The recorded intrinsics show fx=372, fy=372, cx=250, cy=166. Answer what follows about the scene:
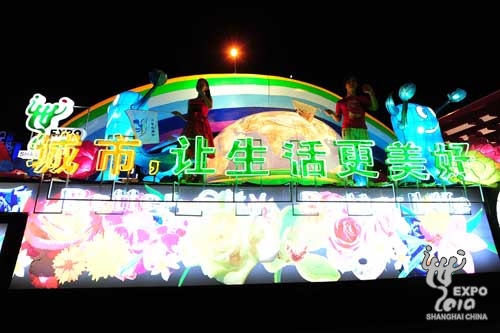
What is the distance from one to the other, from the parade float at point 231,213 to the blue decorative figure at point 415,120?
0.49 m

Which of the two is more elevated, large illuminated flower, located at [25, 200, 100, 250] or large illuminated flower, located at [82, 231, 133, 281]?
large illuminated flower, located at [25, 200, 100, 250]

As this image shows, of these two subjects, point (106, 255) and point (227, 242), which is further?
point (227, 242)

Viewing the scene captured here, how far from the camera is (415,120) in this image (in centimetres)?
994

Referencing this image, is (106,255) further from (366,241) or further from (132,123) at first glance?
(366,241)

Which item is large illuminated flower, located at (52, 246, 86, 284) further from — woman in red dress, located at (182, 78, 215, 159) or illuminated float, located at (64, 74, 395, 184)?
illuminated float, located at (64, 74, 395, 184)

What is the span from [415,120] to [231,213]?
5.61 m

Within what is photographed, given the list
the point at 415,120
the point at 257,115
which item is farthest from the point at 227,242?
the point at 415,120

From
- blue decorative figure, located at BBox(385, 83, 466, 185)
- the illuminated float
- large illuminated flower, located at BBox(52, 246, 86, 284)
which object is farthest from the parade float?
the illuminated float

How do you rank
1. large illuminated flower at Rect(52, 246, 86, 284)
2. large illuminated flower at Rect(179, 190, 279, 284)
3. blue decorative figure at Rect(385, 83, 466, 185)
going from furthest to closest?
blue decorative figure at Rect(385, 83, 466, 185) < large illuminated flower at Rect(179, 190, 279, 284) < large illuminated flower at Rect(52, 246, 86, 284)

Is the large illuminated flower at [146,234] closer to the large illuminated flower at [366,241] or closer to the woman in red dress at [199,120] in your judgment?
the woman in red dress at [199,120]

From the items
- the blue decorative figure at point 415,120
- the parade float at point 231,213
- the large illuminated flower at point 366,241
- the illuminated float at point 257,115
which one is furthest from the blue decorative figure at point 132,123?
the blue decorative figure at point 415,120

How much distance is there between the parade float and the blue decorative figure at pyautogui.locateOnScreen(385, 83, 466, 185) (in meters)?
0.49

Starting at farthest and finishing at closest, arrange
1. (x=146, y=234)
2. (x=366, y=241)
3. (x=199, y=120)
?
(x=199, y=120) < (x=366, y=241) < (x=146, y=234)

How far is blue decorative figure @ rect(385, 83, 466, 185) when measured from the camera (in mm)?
9695
